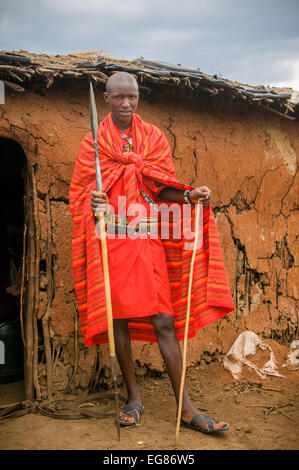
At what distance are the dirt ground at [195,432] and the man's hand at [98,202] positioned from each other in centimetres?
146

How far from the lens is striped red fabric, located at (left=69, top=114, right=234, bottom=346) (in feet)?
9.87

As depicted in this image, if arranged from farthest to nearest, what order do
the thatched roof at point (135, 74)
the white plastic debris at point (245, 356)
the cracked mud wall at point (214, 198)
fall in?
the white plastic debris at point (245, 356) < the cracked mud wall at point (214, 198) < the thatched roof at point (135, 74)

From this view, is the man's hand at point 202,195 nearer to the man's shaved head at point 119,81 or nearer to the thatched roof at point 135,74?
the man's shaved head at point 119,81

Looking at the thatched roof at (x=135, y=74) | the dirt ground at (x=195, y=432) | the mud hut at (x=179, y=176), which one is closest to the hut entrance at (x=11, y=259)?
the mud hut at (x=179, y=176)

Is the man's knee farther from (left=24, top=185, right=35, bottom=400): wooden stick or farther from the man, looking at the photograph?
(left=24, top=185, right=35, bottom=400): wooden stick

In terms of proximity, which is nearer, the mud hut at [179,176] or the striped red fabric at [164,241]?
the striped red fabric at [164,241]

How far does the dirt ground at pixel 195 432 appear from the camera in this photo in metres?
2.75

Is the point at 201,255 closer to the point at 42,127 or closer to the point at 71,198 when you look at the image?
the point at 71,198

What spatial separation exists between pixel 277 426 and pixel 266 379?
3.50ft

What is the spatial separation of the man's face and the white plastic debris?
97.3 inches

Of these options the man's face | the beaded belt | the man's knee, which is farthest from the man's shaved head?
the man's knee

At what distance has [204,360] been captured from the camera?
168 inches

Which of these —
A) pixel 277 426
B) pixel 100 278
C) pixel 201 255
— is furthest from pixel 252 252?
pixel 100 278

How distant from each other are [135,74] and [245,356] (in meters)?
2.81
